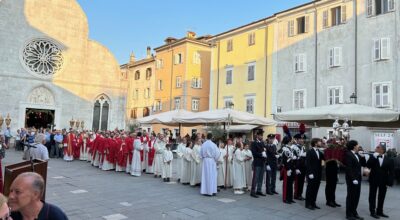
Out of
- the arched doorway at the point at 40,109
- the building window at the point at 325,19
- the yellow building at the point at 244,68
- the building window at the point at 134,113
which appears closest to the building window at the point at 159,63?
the building window at the point at 134,113

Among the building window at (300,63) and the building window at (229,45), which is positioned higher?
the building window at (229,45)

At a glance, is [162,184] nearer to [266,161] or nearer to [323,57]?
[266,161]

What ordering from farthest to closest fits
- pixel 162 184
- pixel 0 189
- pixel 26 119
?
1. pixel 26 119
2. pixel 162 184
3. pixel 0 189

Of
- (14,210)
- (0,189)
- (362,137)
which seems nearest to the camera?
(14,210)

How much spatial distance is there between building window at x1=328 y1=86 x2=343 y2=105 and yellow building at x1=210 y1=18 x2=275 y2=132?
553 centimetres

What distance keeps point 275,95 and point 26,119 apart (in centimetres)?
2095

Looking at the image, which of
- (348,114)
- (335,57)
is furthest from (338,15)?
(348,114)

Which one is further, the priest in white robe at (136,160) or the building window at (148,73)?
the building window at (148,73)

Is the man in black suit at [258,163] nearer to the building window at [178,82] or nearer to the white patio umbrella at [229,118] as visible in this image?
the white patio umbrella at [229,118]

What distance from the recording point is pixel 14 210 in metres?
2.84

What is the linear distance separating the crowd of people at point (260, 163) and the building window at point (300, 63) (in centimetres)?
1583

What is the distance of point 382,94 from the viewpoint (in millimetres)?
22016

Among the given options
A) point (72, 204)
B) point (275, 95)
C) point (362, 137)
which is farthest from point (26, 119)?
point (362, 137)

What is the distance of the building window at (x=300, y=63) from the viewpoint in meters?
26.6
